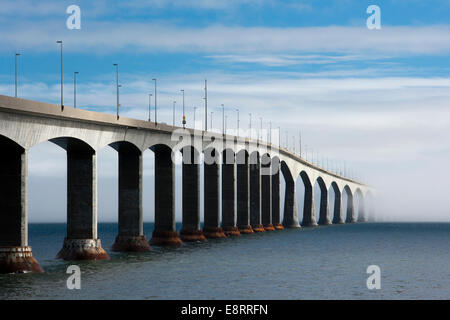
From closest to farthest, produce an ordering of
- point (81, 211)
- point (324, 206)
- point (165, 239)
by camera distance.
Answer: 1. point (81, 211)
2. point (165, 239)
3. point (324, 206)

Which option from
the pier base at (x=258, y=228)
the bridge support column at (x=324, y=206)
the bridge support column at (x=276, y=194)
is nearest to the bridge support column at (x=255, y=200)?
the pier base at (x=258, y=228)

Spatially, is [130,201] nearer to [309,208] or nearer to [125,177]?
[125,177]

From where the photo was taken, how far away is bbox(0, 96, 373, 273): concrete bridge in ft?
178

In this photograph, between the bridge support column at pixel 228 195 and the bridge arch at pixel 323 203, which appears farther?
the bridge arch at pixel 323 203

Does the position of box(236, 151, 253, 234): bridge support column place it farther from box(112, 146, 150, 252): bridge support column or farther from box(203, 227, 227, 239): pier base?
box(112, 146, 150, 252): bridge support column

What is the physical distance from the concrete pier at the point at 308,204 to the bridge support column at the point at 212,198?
7078cm

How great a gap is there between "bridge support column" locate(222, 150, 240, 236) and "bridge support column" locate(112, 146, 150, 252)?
3598 centimetres

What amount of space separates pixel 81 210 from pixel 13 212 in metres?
12.4

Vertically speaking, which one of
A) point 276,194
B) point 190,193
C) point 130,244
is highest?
point 190,193

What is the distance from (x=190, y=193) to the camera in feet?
310

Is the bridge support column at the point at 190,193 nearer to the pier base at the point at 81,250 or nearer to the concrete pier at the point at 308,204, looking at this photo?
the pier base at the point at 81,250

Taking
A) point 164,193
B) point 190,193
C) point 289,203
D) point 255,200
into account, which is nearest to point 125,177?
point 164,193

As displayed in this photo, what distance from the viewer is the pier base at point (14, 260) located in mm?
53781
